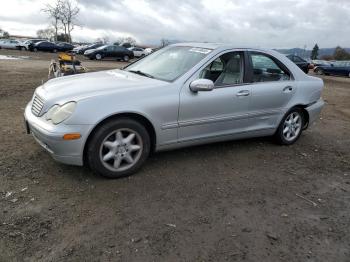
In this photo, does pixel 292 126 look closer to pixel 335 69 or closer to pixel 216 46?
pixel 216 46

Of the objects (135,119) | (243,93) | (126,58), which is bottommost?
(126,58)

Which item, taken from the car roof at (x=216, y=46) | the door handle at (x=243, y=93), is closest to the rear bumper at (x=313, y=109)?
the car roof at (x=216, y=46)

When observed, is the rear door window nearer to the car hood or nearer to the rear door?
the rear door

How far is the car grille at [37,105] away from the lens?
411 centimetres

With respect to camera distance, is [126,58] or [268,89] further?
[126,58]

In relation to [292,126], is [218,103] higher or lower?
higher

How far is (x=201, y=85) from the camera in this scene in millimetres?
4305

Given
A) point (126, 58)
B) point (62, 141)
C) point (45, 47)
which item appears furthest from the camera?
point (45, 47)

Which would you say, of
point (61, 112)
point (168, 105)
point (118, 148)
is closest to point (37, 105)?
point (61, 112)

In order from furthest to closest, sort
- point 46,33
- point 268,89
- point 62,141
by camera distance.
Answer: point 46,33 < point 268,89 < point 62,141

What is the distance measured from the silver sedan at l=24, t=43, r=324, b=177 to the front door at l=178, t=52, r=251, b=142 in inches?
0.5

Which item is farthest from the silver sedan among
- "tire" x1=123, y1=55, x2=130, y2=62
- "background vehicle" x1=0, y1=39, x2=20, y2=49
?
"background vehicle" x1=0, y1=39, x2=20, y2=49

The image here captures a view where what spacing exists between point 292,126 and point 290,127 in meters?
0.05

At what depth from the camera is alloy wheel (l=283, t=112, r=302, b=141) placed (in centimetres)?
574
